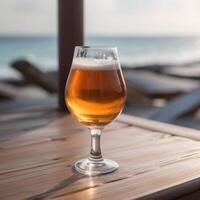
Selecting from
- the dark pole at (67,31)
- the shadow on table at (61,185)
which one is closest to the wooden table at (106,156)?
the shadow on table at (61,185)

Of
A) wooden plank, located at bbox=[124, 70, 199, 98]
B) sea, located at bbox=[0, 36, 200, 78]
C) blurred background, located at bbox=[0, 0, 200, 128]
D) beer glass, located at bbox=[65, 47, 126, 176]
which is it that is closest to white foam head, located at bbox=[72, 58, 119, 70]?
beer glass, located at bbox=[65, 47, 126, 176]

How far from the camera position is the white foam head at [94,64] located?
0.74 metres

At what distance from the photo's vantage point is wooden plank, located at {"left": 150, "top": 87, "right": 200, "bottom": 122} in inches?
79.9

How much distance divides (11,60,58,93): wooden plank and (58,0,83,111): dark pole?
1.21m

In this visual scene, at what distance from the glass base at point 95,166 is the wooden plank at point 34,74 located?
6.42 ft

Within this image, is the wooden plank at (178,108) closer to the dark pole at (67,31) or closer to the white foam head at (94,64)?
the dark pole at (67,31)

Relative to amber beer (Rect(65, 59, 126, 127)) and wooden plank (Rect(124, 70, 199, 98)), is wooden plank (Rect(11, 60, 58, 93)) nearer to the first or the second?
wooden plank (Rect(124, 70, 199, 98))

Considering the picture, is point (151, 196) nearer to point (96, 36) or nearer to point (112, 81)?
point (112, 81)

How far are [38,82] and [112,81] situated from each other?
2330mm

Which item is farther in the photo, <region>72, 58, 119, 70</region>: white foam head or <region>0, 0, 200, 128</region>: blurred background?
Result: <region>0, 0, 200, 128</region>: blurred background

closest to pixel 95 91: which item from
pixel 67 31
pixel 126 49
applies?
pixel 67 31

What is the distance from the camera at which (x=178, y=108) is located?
7.04 feet

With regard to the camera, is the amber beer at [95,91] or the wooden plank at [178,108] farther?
the wooden plank at [178,108]

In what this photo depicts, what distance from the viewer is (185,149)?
94 cm
